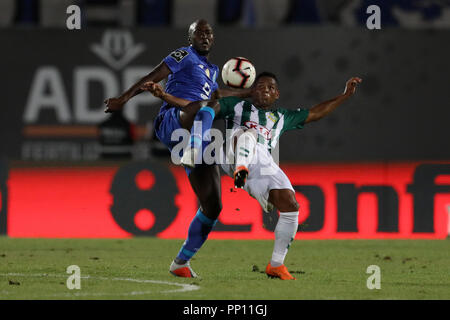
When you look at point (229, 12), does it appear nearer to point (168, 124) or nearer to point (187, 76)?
point (187, 76)

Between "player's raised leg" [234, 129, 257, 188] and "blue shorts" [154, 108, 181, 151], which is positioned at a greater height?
"blue shorts" [154, 108, 181, 151]

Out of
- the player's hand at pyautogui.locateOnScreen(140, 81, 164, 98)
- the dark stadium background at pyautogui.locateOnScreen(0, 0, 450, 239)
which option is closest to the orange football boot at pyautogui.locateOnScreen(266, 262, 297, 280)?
the player's hand at pyautogui.locateOnScreen(140, 81, 164, 98)

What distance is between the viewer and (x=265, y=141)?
8.62 metres

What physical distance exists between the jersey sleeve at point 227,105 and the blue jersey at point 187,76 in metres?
0.27

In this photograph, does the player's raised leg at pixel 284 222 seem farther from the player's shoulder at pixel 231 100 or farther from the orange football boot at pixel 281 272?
the player's shoulder at pixel 231 100

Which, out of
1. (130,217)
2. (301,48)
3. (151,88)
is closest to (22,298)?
(151,88)

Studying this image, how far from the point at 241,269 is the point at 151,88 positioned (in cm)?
248

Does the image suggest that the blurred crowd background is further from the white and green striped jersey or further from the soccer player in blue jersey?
the white and green striped jersey

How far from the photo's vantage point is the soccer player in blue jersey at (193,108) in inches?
328

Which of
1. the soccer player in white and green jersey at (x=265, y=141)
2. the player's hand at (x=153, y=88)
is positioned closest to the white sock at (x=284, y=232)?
the soccer player in white and green jersey at (x=265, y=141)

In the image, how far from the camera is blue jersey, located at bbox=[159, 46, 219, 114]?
8609 millimetres

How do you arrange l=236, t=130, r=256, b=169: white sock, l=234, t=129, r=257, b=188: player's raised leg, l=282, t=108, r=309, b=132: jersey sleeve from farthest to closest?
l=282, t=108, r=309, b=132: jersey sleeve, l=236, t=130, r=256, b=169: white sock, l=234, t=129, r=257, b=188: player's raised leg

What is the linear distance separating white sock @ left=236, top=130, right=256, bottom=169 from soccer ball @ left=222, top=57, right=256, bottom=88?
607mm

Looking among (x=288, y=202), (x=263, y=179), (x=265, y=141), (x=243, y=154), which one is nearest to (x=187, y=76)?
(x=265, y=141)
